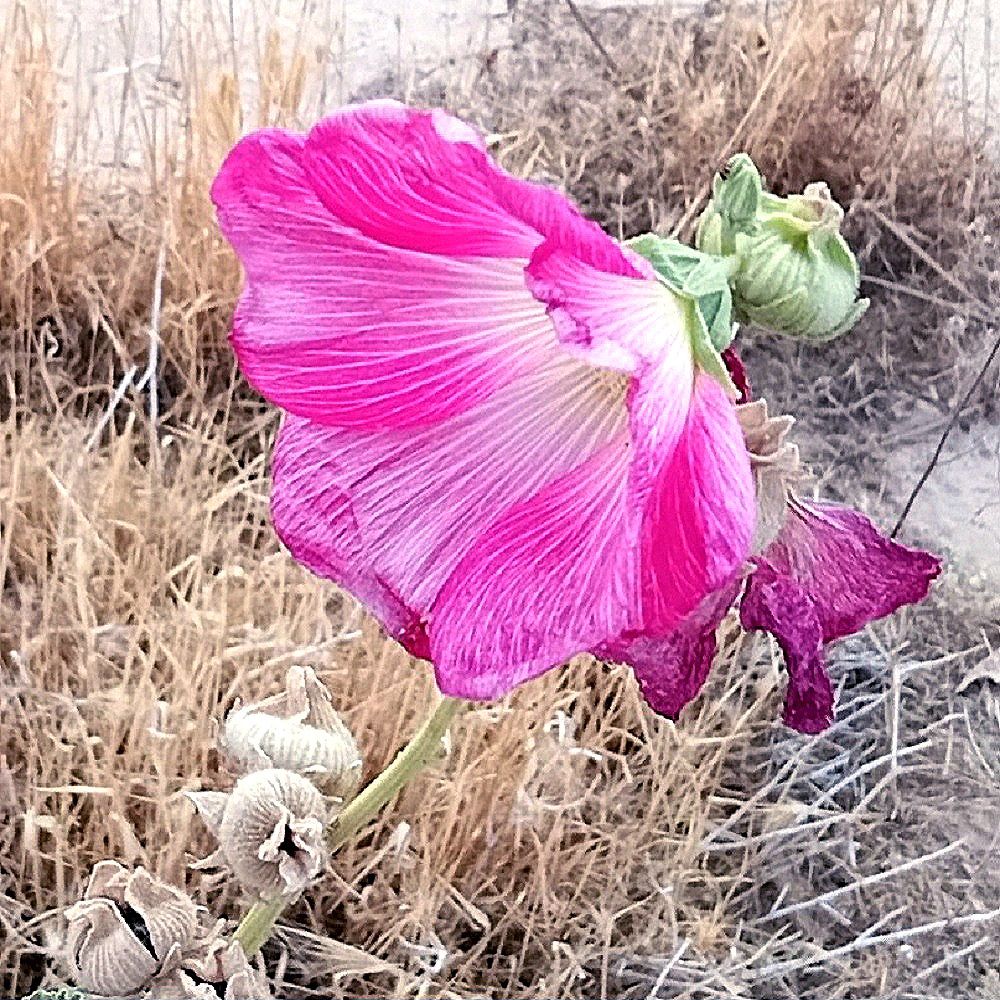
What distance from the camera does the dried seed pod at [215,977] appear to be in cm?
29

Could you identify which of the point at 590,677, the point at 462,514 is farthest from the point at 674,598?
the point at 590,677

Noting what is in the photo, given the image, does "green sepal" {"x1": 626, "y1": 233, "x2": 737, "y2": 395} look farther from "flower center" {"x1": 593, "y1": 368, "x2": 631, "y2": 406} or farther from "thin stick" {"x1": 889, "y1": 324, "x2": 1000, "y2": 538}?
"thin stick" {"x1": 889, "y1": 324, "x2": 1000, "y2": 538}

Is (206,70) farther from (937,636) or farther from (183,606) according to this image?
(937,636)

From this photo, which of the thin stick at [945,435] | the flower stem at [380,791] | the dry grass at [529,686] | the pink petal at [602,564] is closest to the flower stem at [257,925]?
the flower stem at [380,791]

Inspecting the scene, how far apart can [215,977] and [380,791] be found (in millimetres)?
59

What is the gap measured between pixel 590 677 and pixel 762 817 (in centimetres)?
11

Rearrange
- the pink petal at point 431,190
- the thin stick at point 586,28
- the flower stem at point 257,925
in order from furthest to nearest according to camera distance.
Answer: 1. the thin stick at point 586,28
2. the flower stem at point 257,925
3. the pink petal at point 431,190

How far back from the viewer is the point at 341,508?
10.1 inches

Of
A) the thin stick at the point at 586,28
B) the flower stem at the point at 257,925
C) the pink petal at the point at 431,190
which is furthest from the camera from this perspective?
the thin stick at the point at 586,28

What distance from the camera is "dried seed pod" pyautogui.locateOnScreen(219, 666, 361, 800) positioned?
301mm

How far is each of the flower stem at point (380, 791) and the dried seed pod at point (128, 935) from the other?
0.05ft

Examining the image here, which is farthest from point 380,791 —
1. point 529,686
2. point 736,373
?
point 529,686

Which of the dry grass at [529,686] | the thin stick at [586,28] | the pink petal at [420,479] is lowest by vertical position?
the dry grass at [529,686]

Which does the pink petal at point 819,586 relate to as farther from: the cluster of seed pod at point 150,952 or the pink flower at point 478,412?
the cluster of seed pod at point 150,952
